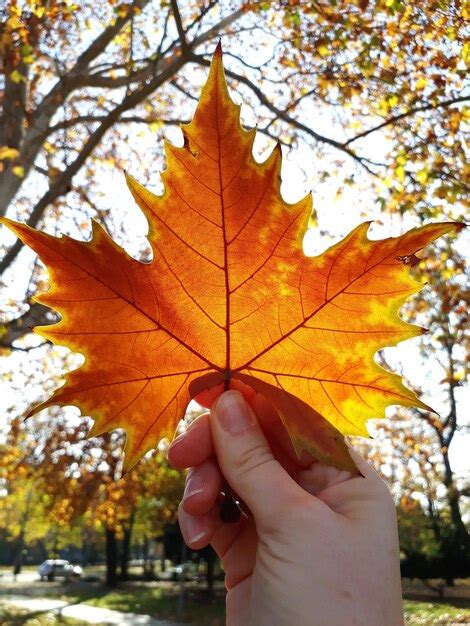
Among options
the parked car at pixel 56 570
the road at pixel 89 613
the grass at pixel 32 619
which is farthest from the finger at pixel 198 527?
the parked car at pixel 56 570

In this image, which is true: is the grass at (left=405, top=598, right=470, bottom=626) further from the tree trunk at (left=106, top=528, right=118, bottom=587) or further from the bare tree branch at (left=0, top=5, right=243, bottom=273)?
the tree trunk at (left=106, top=528, right=118, bottom=587)

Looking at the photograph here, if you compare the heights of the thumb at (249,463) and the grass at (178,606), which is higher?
the thumb at (249,463)

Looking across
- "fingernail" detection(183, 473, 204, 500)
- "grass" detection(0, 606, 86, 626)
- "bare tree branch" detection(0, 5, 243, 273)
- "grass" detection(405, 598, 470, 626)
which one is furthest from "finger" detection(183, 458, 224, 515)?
"grass" detection(0, 606, 86, 626)

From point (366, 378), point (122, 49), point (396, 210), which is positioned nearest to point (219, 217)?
point (366, 378)

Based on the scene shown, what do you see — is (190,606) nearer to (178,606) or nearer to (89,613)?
(178,606)

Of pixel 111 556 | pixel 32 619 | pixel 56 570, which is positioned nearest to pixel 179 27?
pixel 32 619

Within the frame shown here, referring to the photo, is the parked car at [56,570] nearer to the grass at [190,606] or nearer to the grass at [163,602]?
the grass at [190,606]
